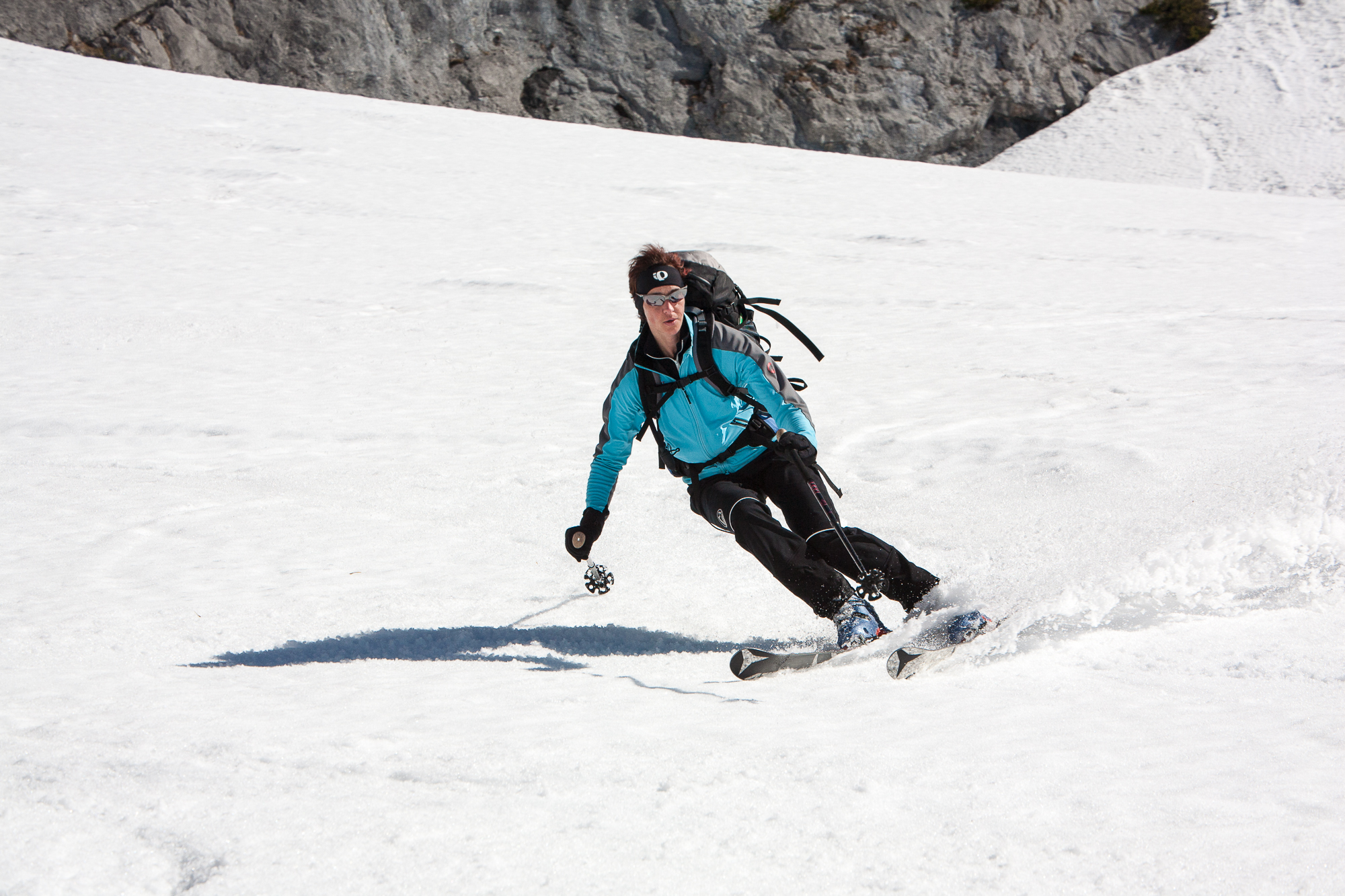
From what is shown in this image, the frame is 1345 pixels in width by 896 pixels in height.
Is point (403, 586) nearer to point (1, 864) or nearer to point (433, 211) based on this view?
point (1, 864)

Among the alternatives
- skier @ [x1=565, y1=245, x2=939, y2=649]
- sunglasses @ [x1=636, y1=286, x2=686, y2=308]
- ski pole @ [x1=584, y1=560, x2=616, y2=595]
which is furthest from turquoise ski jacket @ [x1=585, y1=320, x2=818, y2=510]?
ski pole @ [x1=584, y1=560, x2=616, y2=595]

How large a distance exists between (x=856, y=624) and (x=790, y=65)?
3376 cm

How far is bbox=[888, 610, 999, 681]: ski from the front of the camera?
122 inches

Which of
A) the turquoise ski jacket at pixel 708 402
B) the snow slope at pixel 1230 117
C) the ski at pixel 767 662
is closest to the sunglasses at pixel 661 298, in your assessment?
the turquoise ski jacket at pixel 708 402

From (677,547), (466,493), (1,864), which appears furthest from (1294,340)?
(1,864)

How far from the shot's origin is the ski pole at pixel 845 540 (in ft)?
12.0

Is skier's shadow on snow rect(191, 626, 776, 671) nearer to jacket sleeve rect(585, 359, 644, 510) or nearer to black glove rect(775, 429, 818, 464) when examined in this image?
jacket sleeve rect(585, 359, 644, 510)

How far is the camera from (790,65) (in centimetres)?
3406

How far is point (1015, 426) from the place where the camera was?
718 cm

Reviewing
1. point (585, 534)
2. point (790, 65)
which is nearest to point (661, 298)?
point (585, 534)

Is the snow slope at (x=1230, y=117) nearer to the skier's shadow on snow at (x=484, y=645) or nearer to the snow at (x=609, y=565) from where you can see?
the snow at (x=609, y=565)

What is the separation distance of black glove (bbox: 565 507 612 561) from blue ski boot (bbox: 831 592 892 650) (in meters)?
1.05

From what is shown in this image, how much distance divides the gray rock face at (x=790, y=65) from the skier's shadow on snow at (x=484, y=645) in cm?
3185

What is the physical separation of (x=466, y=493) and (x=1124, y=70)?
35373mm
